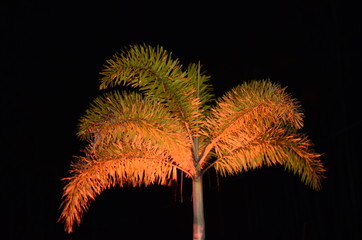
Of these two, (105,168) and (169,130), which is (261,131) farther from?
(105,168)

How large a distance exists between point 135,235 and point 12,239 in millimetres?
2124

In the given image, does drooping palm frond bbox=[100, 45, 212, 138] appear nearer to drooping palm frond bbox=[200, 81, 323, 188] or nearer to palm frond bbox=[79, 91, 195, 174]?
palm frond bbox=[79, 91, 195, 174]

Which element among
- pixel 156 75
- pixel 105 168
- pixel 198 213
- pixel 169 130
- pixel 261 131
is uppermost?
pixel 156 75

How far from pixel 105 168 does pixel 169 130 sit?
3.33 ft

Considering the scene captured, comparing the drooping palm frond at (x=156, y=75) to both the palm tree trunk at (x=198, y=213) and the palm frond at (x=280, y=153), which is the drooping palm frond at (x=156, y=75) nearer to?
the palm frond at (x=280, y=153)

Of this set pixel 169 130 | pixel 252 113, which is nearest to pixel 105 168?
pixel 169 130

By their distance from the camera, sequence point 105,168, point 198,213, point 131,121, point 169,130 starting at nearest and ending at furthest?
point 131,121
point 169,130
point 105,168
point 198,213

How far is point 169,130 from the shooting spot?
4523mm

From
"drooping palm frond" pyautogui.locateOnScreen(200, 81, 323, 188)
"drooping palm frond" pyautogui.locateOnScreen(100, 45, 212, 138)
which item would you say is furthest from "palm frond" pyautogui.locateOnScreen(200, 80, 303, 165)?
"drooping palm frond" pyautogui.locateOnScreen(100, 45, 212, 138)

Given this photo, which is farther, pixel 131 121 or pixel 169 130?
pixel 169 130

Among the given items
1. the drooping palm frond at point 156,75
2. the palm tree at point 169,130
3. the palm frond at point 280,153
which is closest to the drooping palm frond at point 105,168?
the palm tree at point 169,130

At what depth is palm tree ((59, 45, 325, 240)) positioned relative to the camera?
4.51 m

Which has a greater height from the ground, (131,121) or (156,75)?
(156,75)

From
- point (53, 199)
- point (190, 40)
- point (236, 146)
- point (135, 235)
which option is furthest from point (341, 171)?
point (53, 199)
